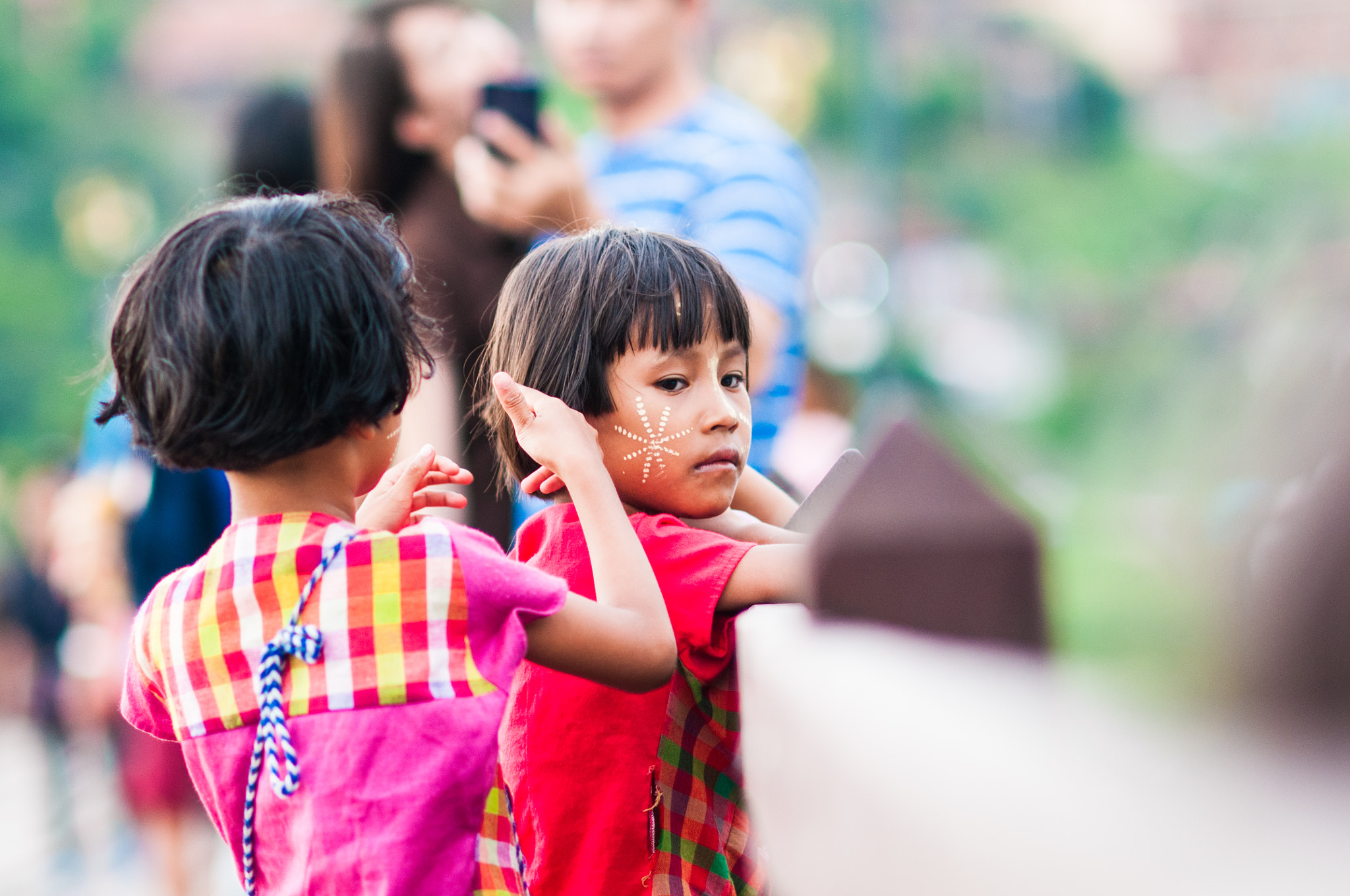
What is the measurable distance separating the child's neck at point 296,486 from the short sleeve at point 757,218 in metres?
1.17

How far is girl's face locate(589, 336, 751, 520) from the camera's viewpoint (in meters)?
1.58

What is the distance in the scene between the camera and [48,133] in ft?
53.8

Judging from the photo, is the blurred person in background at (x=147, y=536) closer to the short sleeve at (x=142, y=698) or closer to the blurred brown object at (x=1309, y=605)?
the short sleeve at (x=142, y=698)

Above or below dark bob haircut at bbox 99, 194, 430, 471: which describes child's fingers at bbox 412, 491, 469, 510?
below

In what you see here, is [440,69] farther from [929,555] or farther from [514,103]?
[929,555]

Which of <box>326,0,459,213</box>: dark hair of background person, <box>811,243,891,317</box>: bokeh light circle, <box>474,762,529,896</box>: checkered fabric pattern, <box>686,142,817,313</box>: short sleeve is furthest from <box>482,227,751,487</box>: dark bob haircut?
<box>811,243,891,317</box>: bokeh light circle

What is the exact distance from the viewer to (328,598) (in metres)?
1.33

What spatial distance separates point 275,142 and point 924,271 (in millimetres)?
21177

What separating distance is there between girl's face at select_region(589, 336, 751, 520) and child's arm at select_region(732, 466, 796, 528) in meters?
0.21

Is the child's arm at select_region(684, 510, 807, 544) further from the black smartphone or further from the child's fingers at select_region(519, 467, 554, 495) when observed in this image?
the black smartphone

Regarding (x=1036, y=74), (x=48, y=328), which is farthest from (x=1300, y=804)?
(x=1036, y=74)

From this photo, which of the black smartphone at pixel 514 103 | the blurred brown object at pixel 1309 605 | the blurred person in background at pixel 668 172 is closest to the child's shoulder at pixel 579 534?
the blurred person in background at pixel 668 172

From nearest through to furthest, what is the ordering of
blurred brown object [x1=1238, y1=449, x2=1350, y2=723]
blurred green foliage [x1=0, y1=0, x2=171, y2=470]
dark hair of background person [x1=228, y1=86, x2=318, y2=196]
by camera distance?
blurred brown object [x1=1238, y1=449, x2=1350, y2=723] < dark hair of background person [x1=228, y1=86, x2=318, y2=196] < blurred green foliage [x1=0, y1=0, x2=171, y2=470]

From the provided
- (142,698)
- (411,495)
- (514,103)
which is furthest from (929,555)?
(514,103)
